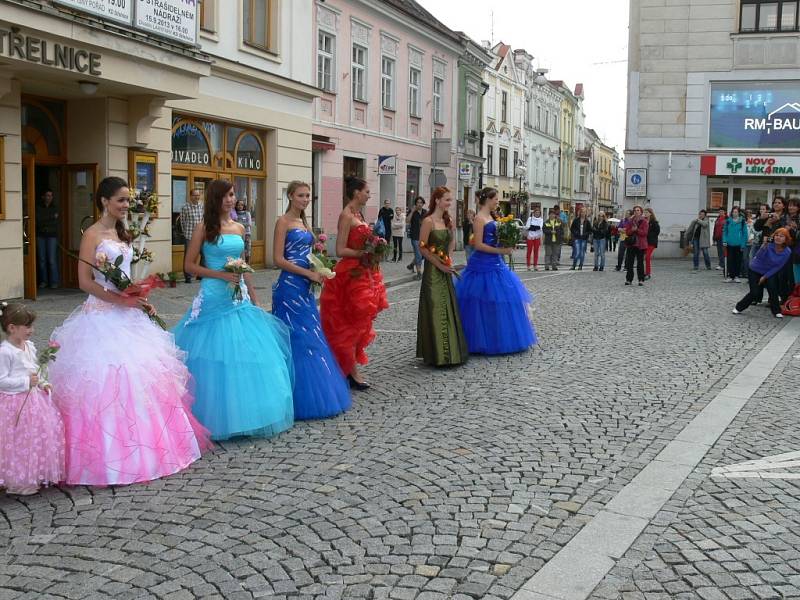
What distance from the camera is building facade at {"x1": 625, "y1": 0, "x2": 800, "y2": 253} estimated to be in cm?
2781

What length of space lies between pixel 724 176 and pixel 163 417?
87.6 ft

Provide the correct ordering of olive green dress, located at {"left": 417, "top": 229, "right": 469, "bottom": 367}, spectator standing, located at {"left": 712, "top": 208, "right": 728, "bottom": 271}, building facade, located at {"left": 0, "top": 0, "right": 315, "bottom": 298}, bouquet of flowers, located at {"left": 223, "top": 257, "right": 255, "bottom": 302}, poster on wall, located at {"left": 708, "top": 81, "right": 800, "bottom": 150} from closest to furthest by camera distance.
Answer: bouquet of flowers, located at {"left": 223, "top": 257, "right": 255, "bottom": 302}, olive green dress, located at {"left": 417, "top": 229, "right": 469, "bottom": 367}, building facade, located at {"left": 0, "top": 0, "right": 315, "bottom": 298}, spectator standing, located at {"left": 712, "top": 208, "right": 728, "bottom": 271}, poster on wall, located at {"left": 708, "top": 81, "right": 800, "bottom": 150}

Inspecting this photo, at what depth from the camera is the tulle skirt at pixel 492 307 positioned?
31.1 ft

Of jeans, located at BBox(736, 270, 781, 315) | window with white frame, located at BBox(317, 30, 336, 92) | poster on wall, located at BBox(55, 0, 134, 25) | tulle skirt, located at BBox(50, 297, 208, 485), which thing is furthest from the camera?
window with white frame, located at BBox(317, 30, 336, 92)

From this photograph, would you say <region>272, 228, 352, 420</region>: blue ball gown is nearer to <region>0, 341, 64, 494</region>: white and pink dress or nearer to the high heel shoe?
the high heel shoe

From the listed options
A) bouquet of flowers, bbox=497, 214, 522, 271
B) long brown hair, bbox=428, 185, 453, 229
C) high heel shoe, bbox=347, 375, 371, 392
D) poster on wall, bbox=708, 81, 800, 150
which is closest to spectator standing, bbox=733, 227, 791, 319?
bouquet of flowers, bbox=497, 214, 522, 271

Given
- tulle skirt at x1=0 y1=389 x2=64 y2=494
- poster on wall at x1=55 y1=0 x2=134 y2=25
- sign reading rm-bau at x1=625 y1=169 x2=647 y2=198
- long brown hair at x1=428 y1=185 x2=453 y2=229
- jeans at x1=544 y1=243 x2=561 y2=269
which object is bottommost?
tulle skirt at x1=0 y1=389 x2=64 y2=494

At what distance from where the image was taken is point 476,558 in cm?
397

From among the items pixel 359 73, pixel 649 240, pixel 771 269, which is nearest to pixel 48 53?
pixel 771 269

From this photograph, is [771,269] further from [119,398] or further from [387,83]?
[387,83]

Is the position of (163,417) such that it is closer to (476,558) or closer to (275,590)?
(275,590)

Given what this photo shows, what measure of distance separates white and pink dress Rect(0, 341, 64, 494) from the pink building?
18126mm

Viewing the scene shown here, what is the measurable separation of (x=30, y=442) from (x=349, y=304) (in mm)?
3267

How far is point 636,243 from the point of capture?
1877cm
